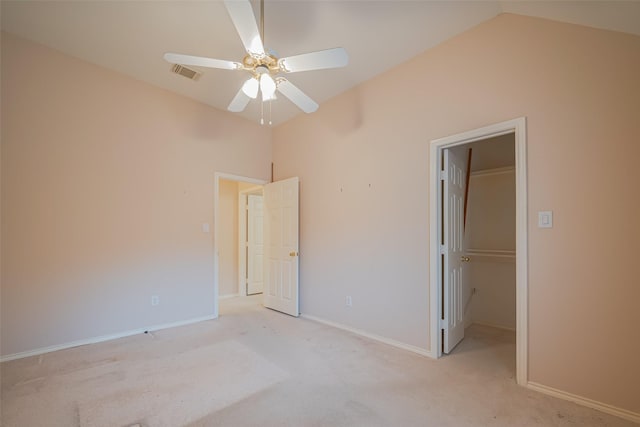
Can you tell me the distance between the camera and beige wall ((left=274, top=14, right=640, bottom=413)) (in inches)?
72.5

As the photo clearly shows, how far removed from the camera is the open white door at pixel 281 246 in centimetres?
414

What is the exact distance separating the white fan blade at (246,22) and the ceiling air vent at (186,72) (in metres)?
1.73

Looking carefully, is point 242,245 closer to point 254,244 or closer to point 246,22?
point 254,244

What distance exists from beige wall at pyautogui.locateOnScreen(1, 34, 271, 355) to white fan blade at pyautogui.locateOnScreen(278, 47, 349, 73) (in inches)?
95.4

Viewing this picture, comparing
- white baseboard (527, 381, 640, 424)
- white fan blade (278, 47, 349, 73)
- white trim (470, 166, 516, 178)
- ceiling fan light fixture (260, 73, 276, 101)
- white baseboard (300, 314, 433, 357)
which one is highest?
white fan blade (278, 47, 349, 73)

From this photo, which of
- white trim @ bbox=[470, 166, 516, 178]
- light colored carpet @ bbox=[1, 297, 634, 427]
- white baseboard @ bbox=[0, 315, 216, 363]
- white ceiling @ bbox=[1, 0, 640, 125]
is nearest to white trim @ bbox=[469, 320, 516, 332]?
light colored carpet @ bbox=[1, 297, 634, 427]

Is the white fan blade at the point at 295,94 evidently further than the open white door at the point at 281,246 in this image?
No

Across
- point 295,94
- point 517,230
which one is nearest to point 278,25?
point 295,94

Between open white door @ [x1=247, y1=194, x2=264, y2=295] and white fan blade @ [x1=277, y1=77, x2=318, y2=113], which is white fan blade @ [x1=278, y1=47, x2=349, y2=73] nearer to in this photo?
white fan blade @ [x1=277, y1=77, x2=318, y2=113]

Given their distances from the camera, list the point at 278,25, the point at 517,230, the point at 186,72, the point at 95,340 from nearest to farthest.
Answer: the point at 517,230, the point at 278,25, the point at 95,340, the point at 186,72

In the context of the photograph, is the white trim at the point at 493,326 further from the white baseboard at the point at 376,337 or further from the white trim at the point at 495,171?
the white trim at the point at 495,171

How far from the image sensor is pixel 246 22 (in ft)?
5.58

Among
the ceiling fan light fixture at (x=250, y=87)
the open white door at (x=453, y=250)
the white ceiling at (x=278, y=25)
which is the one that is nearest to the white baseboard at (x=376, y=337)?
the open white door at (x=453, y=250)

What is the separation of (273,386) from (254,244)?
3617 mm
